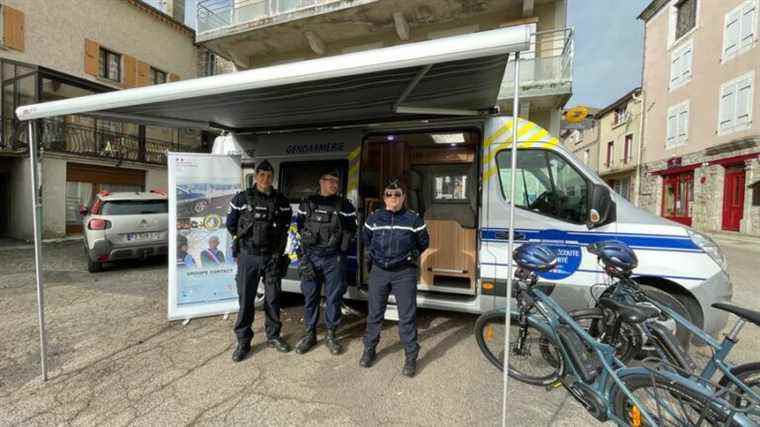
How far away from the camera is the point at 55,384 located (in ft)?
9.55

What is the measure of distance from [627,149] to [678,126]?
622cm

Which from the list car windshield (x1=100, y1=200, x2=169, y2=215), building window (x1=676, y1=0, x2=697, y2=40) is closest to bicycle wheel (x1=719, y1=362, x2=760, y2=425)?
car windshield (x1=100, y1=200, x2=169, y2=215)

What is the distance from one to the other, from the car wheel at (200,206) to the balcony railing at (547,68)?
7587mm

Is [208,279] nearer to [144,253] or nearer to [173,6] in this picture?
[144,253]

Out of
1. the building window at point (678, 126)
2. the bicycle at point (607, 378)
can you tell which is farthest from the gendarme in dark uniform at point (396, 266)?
the building window at point (678, 126)

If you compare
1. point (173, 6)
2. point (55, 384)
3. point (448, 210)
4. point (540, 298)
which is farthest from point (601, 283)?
point (173, 6)

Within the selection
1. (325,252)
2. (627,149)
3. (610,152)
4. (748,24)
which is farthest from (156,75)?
(610,152)

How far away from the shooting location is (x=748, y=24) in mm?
13812

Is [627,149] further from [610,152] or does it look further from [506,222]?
[506,222]

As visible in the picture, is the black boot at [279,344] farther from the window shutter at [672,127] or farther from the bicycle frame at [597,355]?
the window shutter at [672,127]

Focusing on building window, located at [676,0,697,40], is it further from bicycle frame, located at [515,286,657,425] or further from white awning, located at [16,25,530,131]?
bicycle frame, located at [515,286,657,425]

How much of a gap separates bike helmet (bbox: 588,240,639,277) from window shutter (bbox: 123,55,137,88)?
57.3ft

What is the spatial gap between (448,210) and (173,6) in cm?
1862

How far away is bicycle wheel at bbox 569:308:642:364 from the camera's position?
263cm
